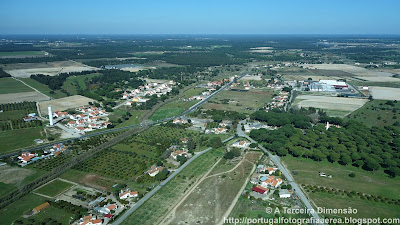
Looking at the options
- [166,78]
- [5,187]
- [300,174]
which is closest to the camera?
[5,187]

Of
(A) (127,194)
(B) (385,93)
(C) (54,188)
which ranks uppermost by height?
(B) (385,93)

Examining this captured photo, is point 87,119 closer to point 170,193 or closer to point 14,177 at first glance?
point 14,177

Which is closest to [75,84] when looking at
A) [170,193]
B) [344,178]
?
[170,193]

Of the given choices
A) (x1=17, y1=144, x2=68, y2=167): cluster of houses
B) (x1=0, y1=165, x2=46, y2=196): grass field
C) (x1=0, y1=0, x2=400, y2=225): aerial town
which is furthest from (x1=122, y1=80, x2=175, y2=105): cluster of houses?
(x1=0, y1=165, x2=46, y2=196): grass field

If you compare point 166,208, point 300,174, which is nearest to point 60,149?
point 166,208

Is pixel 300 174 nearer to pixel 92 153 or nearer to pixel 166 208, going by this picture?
pixel 166 208

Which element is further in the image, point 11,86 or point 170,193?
point 11,86
